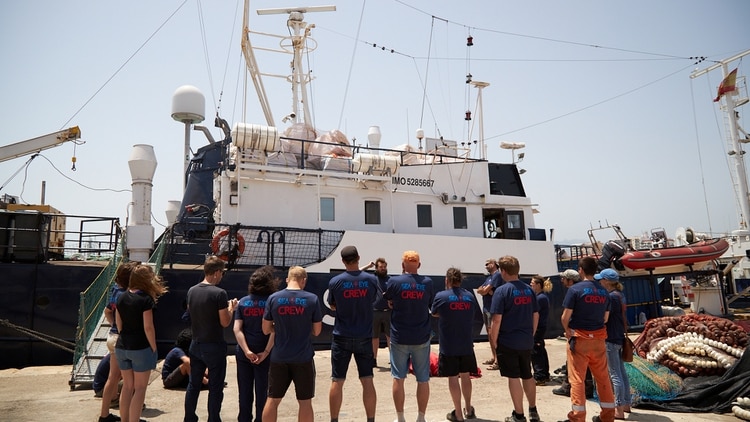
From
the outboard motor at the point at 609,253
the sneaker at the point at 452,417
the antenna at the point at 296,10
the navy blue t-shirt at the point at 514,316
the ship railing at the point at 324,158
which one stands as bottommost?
the sneaker at the point at 452,417

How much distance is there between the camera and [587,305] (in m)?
4.86

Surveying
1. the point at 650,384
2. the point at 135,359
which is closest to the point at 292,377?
the point at 135,359

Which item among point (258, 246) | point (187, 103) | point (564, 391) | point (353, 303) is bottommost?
point (564, 391)

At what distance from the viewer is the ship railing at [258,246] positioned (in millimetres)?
9852

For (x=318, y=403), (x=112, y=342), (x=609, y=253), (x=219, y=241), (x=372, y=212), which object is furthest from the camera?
(x=609, y=253)

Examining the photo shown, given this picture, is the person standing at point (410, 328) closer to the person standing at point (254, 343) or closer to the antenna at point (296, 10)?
the person standing at point (254, 343)

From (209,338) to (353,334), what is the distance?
130cm

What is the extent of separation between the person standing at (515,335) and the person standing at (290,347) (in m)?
1.97

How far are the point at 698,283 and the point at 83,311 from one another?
61.3 ft

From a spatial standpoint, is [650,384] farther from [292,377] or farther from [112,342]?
[112,342]

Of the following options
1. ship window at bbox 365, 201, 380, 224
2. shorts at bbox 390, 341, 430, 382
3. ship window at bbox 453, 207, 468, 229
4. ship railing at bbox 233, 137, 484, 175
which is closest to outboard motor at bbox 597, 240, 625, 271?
ship window at bbox 453, 207, 468, 229

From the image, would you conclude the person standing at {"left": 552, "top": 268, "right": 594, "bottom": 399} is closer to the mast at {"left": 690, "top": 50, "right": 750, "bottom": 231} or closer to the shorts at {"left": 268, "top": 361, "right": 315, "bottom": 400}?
the shorts at {"left": 268, "top": 361, "right": 315, "bottom": 400}

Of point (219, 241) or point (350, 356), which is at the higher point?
point (219, 241)

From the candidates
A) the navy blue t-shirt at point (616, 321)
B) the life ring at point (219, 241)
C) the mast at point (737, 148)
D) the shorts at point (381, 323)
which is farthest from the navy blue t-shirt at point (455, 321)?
the mast at point (737, 148)
